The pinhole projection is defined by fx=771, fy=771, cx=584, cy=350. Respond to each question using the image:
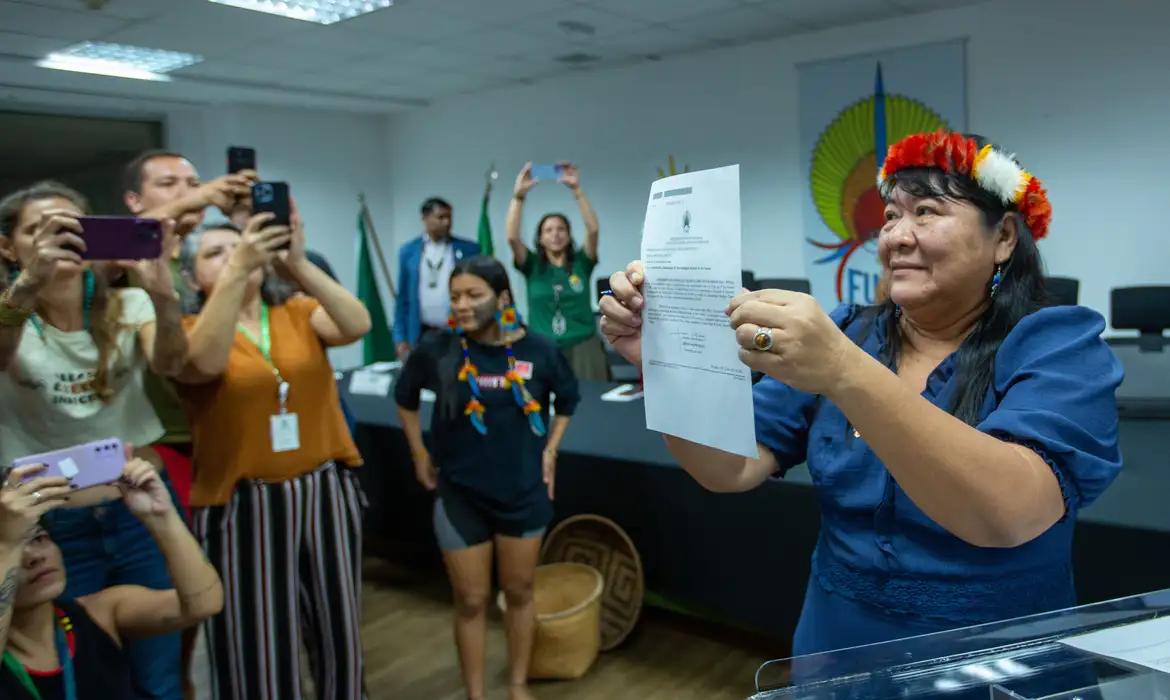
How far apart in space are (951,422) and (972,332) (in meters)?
0.30

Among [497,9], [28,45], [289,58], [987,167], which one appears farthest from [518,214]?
[987,167]

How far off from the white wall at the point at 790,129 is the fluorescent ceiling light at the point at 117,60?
2548 mm

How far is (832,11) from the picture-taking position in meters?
4.61

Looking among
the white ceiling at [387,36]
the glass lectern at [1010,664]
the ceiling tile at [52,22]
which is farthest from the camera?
the white ceiling at [387,36]

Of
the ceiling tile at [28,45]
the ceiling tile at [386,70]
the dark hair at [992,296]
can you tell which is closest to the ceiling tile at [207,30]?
the ceiling tile at [28,45]

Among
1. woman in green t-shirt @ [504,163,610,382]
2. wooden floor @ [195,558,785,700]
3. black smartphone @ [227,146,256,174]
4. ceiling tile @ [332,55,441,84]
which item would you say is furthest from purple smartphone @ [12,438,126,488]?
ceiling tile @ [332,55,441,84]

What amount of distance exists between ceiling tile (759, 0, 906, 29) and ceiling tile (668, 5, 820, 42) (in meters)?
0.09

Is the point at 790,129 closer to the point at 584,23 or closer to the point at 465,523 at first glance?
the point at 584,23

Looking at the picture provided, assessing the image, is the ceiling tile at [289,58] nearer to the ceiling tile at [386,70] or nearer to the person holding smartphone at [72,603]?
the ceiling tile at [386,70]

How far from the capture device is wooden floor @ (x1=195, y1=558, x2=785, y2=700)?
258 cm

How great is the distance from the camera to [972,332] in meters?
1.03

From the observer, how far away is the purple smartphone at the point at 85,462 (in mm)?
1394

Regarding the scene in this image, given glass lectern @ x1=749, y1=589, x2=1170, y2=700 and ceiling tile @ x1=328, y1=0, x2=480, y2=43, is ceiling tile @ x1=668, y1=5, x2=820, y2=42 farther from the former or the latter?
glass lectern @ x1=749, y1=589, x2=1170, y2=700

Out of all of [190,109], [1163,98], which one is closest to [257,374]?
[1163,98]
